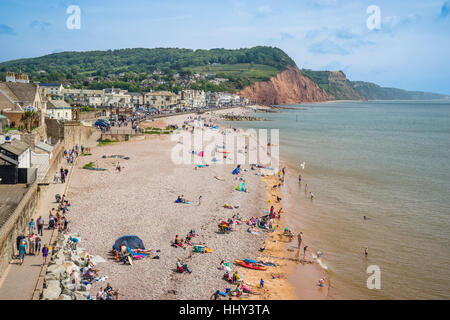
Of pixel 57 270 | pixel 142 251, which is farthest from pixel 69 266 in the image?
pixel 142 251

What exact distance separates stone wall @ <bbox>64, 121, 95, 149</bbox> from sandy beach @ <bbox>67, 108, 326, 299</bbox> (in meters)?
3.15

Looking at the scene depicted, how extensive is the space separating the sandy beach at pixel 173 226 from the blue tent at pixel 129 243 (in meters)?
0.50

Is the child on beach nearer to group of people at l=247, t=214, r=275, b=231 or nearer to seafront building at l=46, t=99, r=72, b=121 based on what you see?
group of people at l=247, t=214, r=275, b=231

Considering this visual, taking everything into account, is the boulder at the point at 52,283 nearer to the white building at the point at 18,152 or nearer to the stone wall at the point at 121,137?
the white building at the point at 18,152

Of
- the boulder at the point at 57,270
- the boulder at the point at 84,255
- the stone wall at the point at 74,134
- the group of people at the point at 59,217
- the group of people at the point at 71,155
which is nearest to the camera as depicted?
the boulder at the point at 57,270

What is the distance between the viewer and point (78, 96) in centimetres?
8006

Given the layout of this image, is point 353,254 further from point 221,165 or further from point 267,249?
point 221,165

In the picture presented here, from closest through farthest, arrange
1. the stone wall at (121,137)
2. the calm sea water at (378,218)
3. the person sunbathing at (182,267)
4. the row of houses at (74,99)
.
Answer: the person sunbathing at (182,267)
the calm sea water at (378,218)
the row of houses at (74,99)
the stone wall at (121,137)

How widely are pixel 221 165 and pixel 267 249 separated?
17.5m

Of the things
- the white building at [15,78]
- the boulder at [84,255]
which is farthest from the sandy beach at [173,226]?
the white building at [15,78]

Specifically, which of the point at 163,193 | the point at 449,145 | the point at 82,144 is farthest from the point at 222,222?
the point at 449,145

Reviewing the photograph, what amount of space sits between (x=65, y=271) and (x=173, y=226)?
22.6 feet

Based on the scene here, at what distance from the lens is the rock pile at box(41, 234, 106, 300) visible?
33.5 feet

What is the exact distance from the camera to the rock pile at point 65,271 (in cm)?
1020
